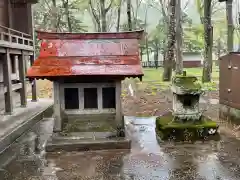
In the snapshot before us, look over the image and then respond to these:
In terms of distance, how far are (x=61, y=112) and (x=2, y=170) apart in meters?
2.67

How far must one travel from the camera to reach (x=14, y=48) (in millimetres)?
13539

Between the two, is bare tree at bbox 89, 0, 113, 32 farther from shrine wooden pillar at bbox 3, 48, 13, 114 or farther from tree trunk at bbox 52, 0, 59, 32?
shrine wooden pillar at bbox 3, 48, 13, 114

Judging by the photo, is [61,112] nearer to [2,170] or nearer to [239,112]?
[2,170]

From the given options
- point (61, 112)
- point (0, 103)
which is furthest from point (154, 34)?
point (61, 112)

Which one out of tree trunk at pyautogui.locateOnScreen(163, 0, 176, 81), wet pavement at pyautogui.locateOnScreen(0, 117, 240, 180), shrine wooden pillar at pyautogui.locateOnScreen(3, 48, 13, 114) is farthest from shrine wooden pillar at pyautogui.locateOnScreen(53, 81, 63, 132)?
tree trunk at pyautogui.locateOnScreen(163, 0, 176, 81)

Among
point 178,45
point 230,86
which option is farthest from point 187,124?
point 178,45

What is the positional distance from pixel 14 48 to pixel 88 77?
542 cm

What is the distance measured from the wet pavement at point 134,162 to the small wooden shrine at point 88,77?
1.15 meters

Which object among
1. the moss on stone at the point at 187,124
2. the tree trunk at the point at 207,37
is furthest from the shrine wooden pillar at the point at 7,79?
the tree trunk at the point at 207,37

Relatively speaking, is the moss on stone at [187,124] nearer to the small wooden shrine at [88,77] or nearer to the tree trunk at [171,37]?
the small wooden shrine at [88,77]

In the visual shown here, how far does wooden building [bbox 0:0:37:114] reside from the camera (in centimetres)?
1276

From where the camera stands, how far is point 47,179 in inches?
279

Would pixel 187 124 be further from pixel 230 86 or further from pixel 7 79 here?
pixel 7 79

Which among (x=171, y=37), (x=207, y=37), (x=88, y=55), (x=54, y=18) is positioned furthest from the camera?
Result: (x=54, y=18)
